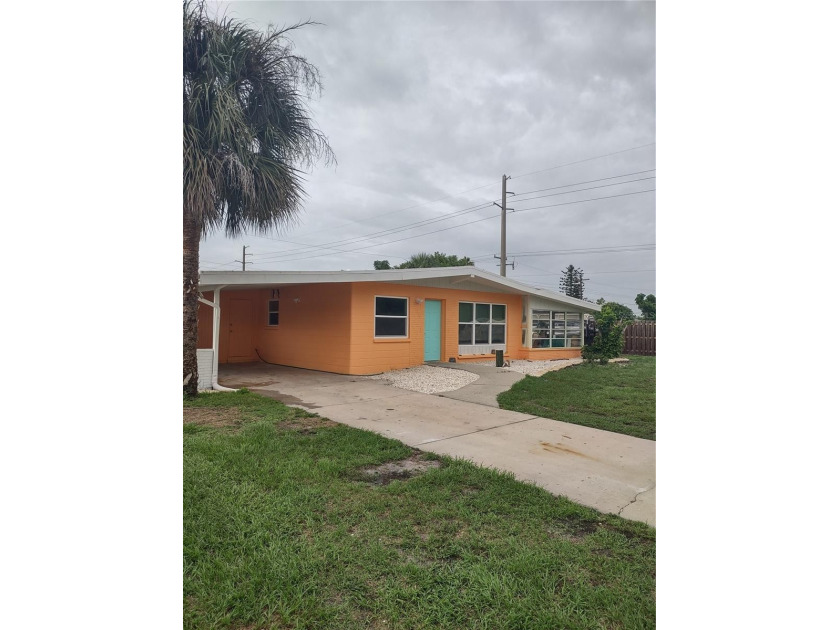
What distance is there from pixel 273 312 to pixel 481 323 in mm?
6400

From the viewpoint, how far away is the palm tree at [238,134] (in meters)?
6.84

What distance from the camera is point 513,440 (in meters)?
5.23

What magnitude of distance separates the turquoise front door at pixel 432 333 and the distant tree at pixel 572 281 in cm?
4376

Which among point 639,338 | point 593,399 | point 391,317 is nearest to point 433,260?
point 639,338

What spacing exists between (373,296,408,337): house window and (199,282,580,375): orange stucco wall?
0.51 feet

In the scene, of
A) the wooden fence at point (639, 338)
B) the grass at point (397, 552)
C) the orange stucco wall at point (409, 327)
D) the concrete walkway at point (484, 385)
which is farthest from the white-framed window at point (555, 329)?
the grass at point (397, 552)

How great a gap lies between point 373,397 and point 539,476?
426 cm

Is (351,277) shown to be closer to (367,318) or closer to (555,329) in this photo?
(367,318)

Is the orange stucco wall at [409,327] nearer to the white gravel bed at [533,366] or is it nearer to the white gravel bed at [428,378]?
the white gravel bed at [428,378]
